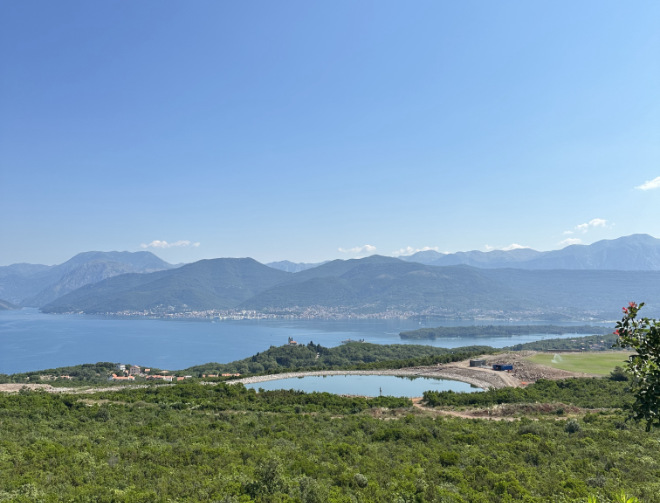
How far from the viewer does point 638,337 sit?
6508mm

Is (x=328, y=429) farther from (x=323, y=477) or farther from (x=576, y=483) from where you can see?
(x=576, y=483)

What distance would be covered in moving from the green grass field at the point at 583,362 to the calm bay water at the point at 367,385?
16.9 metres

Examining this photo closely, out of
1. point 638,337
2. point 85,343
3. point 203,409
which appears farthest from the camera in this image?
point 85,343

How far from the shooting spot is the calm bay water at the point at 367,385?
151 feet

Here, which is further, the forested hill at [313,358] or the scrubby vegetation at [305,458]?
the forested hill at [313,358]

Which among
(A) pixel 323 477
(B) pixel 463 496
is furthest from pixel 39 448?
(B) pixel 463 496

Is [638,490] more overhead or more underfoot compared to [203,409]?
more overhead

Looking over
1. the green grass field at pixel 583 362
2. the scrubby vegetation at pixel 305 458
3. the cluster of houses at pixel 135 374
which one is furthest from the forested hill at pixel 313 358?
the scrubby vegetation at pixel 305 458

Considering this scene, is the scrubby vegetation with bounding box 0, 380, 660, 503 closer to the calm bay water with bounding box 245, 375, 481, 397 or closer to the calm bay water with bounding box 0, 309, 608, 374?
the calm bay water with bounding box 245, 375, 481, 397

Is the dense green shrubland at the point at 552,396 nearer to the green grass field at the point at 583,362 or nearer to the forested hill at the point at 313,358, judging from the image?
the green grass field at the point at 583,362

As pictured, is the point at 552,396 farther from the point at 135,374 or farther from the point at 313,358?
the point at 135,374

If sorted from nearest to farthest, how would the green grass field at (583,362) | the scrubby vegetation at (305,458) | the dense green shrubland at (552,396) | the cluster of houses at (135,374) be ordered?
the scrubby vegetation at (305,458) < the dense green shrubland at (552,396) < the green grass field at (583,362) < the cluster of houses at (135,374)

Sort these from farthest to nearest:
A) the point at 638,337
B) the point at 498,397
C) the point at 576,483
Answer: the point at 498,397 < the point at 576,483 < the point at 638,337

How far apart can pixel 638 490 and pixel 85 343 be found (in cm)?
19415
